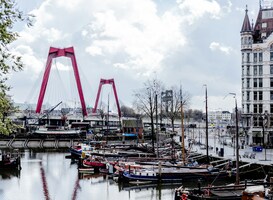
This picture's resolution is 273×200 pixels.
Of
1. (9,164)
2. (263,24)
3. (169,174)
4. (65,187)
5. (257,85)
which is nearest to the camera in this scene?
(65,187)

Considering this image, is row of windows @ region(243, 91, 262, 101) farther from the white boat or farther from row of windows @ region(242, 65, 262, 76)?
the white boat

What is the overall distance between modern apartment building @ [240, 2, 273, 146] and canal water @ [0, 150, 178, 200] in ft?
87.8

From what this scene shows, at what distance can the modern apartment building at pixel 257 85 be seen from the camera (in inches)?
2261

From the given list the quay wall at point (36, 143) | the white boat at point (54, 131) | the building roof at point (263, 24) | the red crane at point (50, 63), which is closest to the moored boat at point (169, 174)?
the building roof at point (263, 24)

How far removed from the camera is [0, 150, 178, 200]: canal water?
30.5m

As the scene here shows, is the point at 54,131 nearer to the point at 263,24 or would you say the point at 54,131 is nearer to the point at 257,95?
the point at 257,95

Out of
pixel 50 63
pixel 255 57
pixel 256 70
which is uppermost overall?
pixel 50 63

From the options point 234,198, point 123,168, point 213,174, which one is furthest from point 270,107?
point 234,198

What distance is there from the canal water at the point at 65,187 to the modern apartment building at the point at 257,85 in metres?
26.8

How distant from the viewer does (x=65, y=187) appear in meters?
34.3

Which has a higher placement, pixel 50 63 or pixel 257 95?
pixel 50 63

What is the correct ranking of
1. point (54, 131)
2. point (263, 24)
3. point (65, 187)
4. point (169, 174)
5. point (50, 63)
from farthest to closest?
1. point (50, 63)
2. point (54, 131)
3. point (263, 24)
4. point (169, 174)
5. point (65, 187)

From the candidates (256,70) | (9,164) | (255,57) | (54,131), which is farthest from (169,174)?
(54,131)

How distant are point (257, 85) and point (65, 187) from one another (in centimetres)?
3436
